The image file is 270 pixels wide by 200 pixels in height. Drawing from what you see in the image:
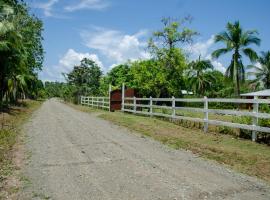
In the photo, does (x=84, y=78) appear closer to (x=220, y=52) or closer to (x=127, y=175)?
(x=220, y=52)

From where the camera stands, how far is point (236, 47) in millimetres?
44062

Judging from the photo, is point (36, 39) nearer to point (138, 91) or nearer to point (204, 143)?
point (138, 91)

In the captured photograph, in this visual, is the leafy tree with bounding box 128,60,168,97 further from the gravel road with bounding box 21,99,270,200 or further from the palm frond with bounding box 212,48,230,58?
the palm frond with bounding box 212,48,230,58

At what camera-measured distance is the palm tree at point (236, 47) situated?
43344mm

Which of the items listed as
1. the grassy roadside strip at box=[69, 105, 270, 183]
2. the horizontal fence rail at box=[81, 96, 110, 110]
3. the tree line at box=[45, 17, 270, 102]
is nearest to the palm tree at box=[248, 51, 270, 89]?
the tree line at box=[45, 17, 270, 102]

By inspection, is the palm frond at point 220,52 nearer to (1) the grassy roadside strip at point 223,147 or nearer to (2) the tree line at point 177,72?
(2) the tree line at point 177,72

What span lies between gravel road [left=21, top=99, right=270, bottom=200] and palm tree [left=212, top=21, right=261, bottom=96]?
36.1 m

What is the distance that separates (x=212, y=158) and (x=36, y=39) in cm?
4199

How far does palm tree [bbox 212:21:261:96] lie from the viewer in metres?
43.3

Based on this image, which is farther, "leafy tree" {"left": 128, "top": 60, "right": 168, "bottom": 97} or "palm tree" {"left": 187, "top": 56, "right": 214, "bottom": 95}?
"palm tree" {"left": 187, "top": 56, "right": 214, "bottom": 95}

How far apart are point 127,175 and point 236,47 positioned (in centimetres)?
4046

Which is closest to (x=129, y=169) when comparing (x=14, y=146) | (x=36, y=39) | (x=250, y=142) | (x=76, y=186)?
(x=76, y=186)

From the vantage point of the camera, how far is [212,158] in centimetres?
845

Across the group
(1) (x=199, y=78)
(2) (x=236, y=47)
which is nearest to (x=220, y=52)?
(2) (x=236, y=47)
